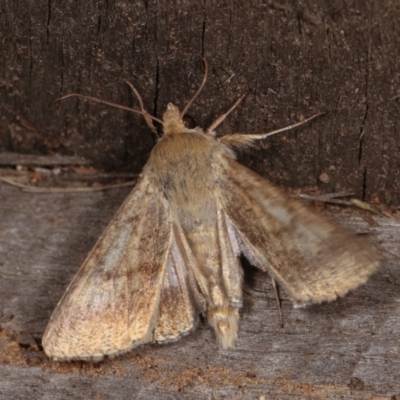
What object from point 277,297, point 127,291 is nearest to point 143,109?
point 127,291

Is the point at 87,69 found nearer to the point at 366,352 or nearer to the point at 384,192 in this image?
the point at 384,192

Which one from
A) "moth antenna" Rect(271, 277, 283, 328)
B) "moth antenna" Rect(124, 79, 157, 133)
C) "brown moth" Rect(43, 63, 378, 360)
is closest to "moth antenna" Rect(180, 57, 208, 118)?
"brown moth" Rect(43, 63, 378, 360)

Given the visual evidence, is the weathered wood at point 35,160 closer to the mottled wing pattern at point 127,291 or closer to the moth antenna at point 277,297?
the mottled wing pattern at point 127,291

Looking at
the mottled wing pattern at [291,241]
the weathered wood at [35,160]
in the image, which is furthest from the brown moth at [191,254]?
the weathered wood at [35,160]

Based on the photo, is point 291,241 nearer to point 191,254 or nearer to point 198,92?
point 191,254

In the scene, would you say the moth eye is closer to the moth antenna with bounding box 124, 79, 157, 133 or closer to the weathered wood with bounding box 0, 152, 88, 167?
the moth antenna with bounding box 124, 79, 157, 133
